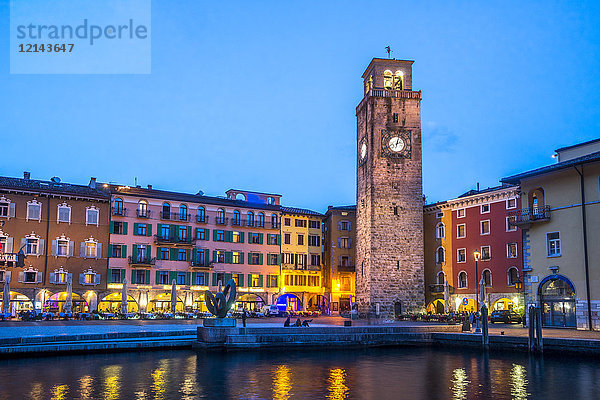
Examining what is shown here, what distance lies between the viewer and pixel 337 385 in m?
21.0

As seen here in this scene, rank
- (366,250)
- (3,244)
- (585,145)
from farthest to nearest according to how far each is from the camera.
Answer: (366,250) → (3,244) → (585,145)

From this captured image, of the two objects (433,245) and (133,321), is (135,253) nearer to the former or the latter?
(133,321)

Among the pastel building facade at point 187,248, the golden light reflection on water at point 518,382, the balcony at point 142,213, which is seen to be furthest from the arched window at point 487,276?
the balcony at point 142,213

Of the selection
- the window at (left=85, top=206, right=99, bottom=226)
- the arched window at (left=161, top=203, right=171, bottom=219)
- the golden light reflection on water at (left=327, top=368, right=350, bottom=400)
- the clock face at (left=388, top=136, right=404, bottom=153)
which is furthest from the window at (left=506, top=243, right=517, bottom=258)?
the window at (left=85, top=206, right=99, bottom=226)

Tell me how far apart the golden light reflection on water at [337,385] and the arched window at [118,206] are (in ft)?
111

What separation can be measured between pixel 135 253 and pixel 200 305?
7.76 m

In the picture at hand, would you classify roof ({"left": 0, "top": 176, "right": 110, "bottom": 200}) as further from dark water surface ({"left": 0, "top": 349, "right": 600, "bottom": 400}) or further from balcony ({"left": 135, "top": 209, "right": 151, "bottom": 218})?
dark water surface ({"left": 0, "top": 349, "right": 600, "bottom": 400})

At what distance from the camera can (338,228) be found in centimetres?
6606

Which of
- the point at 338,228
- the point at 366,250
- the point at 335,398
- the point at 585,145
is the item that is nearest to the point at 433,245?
the point at 366,250

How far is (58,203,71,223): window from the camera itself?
50294 mm

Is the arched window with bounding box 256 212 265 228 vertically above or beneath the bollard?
above

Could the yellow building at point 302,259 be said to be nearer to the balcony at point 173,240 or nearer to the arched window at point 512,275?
the balcony at point 173,240

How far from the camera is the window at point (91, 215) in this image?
5156 cm

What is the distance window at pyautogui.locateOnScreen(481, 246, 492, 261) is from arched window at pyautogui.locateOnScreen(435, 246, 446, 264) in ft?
15.5
